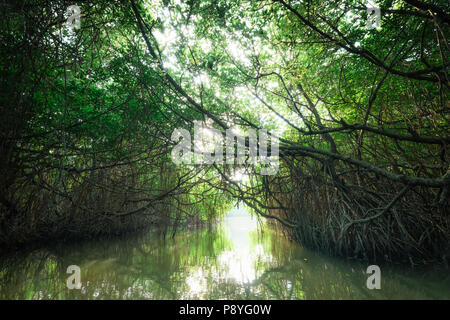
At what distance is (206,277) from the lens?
267 centimetres

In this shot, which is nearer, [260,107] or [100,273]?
[100,273]

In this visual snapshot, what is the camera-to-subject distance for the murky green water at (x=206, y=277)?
206 centimetres

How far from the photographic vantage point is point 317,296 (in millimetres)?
2025

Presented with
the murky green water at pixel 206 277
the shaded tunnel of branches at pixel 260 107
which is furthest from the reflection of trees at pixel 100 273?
the shaded tunnel of branches at pixel 260 107

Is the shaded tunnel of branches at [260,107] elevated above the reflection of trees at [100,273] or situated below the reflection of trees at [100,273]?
above

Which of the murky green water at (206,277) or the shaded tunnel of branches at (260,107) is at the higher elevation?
the shaded tunnel of branches at (260,107)

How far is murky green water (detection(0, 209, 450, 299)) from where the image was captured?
2.06m

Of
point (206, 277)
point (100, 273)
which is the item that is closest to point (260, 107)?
point (206, 277)

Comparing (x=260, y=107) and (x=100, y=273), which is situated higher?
(x=260, y=107)

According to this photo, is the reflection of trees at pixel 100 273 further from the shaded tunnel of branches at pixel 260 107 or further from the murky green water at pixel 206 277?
the shaded tunnel of branches at pixel 260 107

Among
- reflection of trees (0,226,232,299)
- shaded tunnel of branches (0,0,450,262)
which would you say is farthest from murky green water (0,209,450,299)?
shaded tunnel of branches (0,0,450,262)

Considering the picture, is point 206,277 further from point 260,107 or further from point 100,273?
point 260,107
